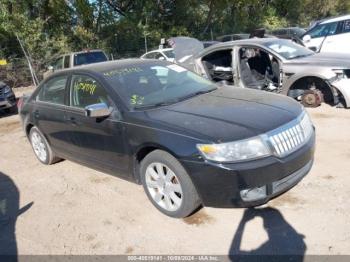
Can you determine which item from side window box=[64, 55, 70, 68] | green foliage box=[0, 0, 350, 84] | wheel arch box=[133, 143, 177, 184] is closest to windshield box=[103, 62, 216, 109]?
wheel arch box=[133, 143, 177, 184]

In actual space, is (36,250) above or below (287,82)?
below

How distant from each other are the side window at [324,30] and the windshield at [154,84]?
871 cm

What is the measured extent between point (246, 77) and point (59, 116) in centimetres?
384

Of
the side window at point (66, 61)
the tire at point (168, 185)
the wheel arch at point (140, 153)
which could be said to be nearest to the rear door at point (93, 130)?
the wheel arch at point (140, 153)

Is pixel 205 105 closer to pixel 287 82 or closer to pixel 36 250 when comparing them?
pixel 36 250

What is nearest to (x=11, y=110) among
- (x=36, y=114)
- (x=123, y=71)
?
(x=36, y=114)

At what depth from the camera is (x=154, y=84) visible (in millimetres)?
4668

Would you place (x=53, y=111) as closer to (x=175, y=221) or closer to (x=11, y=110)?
(x=175, y=221)

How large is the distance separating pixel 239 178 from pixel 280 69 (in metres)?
4.43

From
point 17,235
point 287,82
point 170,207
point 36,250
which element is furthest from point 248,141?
point 287,82

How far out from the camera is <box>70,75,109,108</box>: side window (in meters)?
4.52

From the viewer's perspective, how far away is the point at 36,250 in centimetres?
378

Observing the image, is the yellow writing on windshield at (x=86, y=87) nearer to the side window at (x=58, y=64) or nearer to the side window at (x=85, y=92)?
the side window at (x=85, y=92)

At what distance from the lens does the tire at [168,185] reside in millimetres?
3703
